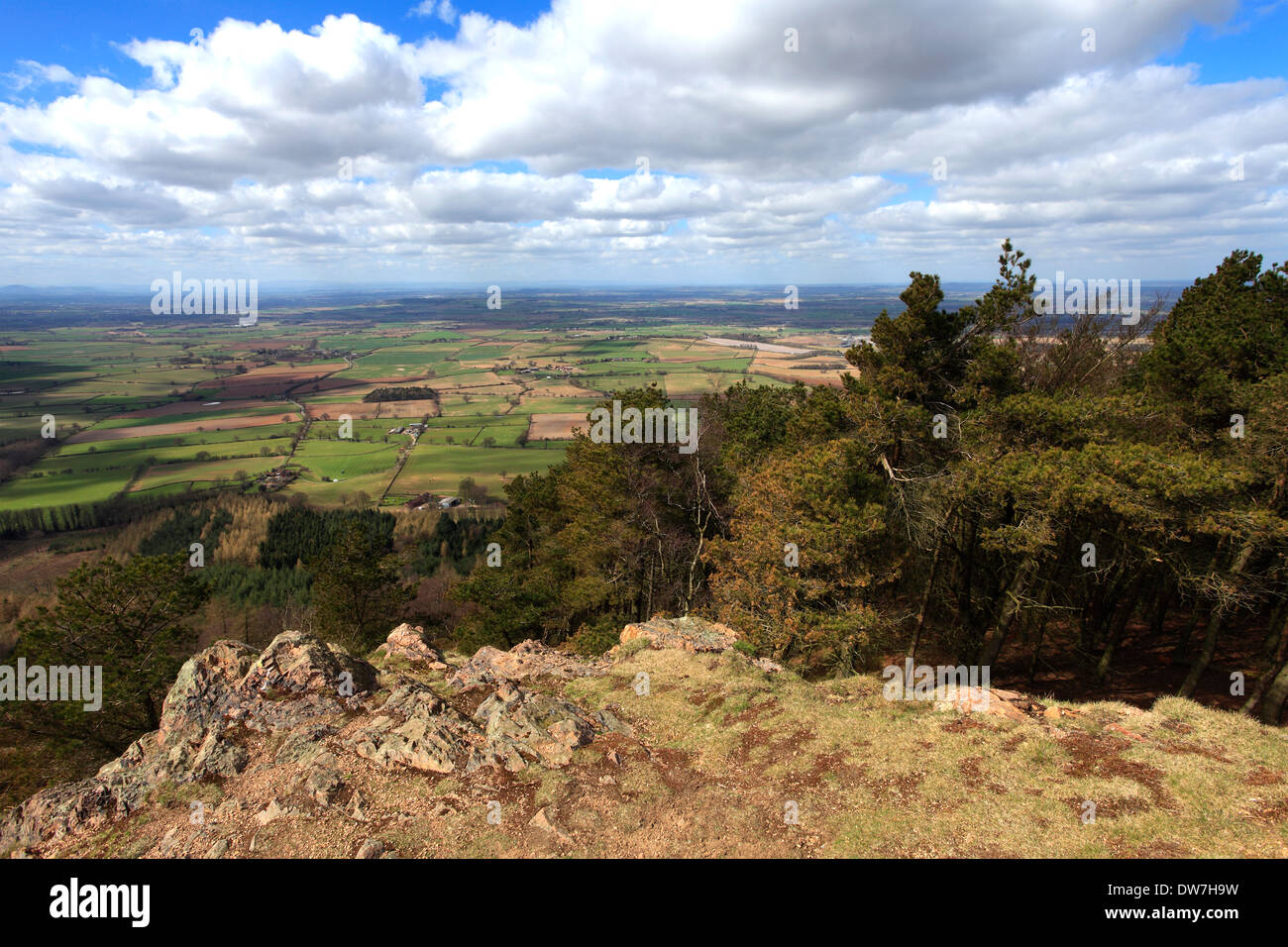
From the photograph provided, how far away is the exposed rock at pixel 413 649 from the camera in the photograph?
17.1 meters

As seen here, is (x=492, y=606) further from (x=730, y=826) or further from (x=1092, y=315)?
(x=1092, y=315)

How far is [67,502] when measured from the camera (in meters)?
71.3

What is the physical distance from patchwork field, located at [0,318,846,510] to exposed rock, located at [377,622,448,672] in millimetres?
23139

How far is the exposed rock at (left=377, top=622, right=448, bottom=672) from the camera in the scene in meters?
17.1

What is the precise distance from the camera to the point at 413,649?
1781 centimetres

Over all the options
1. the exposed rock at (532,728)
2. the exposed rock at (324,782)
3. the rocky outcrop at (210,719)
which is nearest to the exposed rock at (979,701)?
the exposed rock at (532,728)

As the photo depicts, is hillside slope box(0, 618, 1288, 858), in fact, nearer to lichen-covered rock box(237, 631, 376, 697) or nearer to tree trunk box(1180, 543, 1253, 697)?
lichen-covered rock box(237, 631, 376, 697)

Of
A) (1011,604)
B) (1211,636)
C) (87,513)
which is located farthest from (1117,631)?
(87,513)

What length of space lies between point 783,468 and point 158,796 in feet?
50.0

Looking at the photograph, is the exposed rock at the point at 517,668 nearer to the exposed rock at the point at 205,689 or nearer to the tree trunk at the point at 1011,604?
the exposed rock at the point at 205,689

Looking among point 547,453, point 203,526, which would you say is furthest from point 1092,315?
point 203,526

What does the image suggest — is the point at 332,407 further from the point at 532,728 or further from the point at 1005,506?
the point at 1005,506

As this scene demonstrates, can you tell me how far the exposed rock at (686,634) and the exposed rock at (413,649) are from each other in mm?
5646

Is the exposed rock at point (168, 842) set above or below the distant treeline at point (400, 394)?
below
